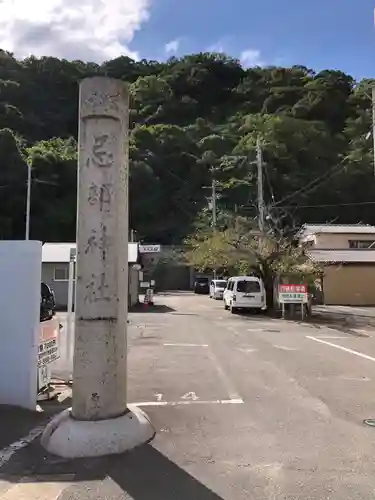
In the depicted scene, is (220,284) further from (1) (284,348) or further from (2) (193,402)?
(2) (193,402)

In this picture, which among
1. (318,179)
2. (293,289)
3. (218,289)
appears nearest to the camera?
(293,289)

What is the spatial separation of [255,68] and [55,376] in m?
72.2

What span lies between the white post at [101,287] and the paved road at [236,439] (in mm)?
318

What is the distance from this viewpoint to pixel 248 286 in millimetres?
26109

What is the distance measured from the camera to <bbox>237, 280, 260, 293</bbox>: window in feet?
85.3

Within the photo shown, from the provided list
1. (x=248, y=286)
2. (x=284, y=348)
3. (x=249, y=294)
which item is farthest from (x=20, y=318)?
(x=248, y=286)

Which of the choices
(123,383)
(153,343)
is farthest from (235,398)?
(153,343)

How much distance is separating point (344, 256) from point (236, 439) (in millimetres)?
30884

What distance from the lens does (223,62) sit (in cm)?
8469

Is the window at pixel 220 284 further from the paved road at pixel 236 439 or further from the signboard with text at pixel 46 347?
the signboard with text at pixel 46 347

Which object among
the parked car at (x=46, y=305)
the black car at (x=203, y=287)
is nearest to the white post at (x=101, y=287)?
the parked car at (x=46, y=305)

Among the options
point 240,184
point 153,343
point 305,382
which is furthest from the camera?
point 240,184

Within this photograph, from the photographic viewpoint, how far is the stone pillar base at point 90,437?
5312 mm

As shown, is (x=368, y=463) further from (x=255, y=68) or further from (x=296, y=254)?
(x=255, y=68)
